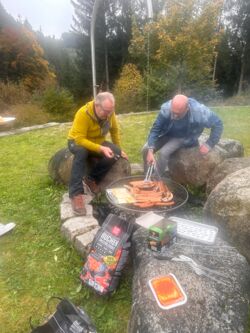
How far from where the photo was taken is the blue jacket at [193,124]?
4270 mm

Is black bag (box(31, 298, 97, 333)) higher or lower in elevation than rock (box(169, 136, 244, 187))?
lower

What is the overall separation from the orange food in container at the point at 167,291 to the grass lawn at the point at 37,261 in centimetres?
55

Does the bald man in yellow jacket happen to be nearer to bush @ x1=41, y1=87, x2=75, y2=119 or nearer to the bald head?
the bald head

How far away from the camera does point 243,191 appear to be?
2.79 metres

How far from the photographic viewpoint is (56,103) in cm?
1413

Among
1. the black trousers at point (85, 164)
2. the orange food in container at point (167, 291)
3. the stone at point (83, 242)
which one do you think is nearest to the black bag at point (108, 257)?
the stone at point (83, 242)

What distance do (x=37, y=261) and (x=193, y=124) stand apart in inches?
105

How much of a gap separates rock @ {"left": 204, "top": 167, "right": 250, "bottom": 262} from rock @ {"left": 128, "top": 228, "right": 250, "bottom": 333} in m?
0.21

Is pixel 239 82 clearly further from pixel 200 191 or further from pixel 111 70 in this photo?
pixel 200 191

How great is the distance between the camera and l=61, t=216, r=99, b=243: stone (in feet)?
11.0

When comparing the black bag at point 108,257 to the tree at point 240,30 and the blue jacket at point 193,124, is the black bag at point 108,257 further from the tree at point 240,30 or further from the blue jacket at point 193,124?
the tree at point 240,30

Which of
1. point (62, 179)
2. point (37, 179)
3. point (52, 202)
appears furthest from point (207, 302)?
point (37, 179)

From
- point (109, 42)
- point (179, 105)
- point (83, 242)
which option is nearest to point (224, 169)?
point (179, 105)

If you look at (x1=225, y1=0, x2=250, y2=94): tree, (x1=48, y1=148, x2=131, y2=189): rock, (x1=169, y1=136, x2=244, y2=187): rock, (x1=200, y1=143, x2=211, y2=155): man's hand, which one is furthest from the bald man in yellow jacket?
(x1=225, y1=0, x2=250, y2=94): tree
